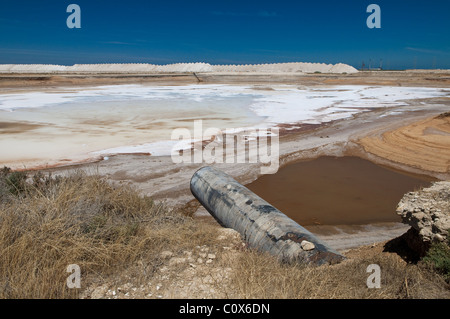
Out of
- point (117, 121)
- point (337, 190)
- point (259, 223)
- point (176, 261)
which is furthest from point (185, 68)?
point (176, 261)

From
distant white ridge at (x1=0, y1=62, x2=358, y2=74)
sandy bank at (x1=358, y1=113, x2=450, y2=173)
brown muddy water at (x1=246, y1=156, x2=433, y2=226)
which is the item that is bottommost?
brown muddy water at (x1=246, y1=156, x2=433, y2=226)

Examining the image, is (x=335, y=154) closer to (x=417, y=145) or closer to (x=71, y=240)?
(x=417, y=145)

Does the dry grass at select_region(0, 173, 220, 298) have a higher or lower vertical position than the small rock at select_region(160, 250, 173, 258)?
higher

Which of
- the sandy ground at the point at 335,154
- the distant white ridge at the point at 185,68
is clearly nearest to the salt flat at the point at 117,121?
the sandy ground at the point at 335,154

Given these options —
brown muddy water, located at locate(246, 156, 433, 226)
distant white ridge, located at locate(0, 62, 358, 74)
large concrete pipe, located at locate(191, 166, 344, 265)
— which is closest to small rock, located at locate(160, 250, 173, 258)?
large concrete pipe, located at locate(191, 166, 344, 265)

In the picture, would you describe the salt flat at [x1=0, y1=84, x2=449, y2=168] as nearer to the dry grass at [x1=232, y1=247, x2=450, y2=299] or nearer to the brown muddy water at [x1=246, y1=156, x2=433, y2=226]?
the brown muddy water at [x1=246, y1=156, x2=433, y2=226]

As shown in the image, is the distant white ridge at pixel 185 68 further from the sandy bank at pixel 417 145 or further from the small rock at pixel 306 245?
the small rock at pixel 306 245

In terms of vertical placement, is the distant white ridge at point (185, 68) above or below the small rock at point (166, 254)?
above
